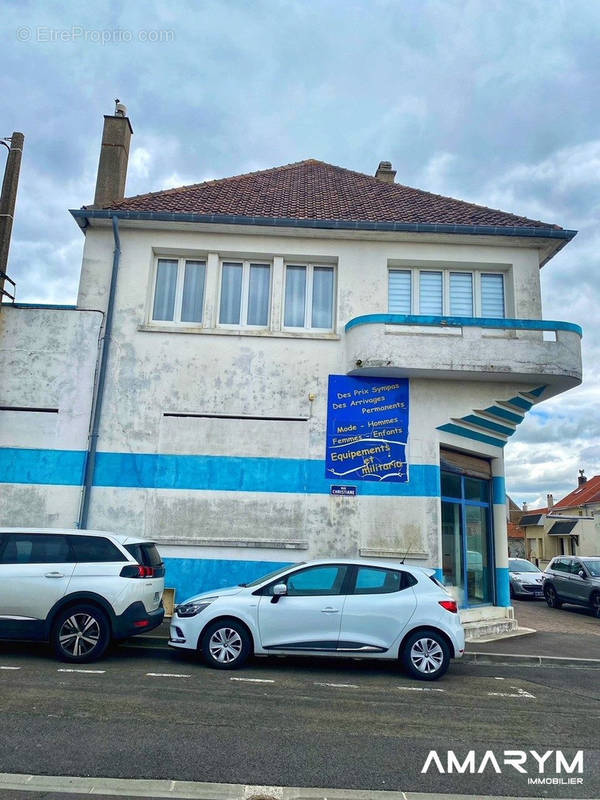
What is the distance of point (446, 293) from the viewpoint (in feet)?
44.1

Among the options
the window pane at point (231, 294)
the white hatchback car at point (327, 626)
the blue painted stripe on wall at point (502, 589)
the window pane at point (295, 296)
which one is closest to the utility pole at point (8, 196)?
the window pane at point (231, 294)

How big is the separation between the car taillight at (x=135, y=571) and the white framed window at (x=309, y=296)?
6476 millimetres

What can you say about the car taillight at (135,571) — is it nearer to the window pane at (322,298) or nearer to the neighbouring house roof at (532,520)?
the window pane at (322,298)

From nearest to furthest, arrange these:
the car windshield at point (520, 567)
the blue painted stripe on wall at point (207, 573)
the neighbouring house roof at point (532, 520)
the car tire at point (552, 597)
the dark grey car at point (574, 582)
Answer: the blue painted stripe on wall at point (207, 573) → the dark grey car at point (574, 582) → the car tire at point (552, 597) → the car windshield at point (520, 567) → the neighbouring house roof at point (532, 520)

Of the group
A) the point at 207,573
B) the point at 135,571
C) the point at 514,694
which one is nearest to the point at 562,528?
the point at 207,573

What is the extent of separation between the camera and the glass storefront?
1255 cm

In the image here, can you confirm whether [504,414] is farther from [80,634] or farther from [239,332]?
[80,634]

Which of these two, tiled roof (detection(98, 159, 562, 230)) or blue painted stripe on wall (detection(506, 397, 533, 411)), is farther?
tiled roof (detection(98, 159, 562, 230))

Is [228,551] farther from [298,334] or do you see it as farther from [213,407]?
[298,334]

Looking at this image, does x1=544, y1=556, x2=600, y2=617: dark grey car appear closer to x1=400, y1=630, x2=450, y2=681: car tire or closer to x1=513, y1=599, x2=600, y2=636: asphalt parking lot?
x1=513, y1=599, x2=600, y2=636: asphalt parking lot

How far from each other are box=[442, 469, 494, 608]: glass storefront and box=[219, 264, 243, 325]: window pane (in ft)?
18.7

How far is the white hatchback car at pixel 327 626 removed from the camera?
25.7ft

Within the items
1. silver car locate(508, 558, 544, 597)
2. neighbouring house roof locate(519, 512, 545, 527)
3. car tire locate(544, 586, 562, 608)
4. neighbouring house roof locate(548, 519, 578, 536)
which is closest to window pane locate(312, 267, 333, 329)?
car tire locate(544, 586, 562, 608)

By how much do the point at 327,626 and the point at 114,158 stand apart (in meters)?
12.3
